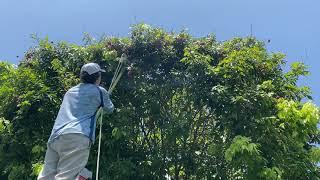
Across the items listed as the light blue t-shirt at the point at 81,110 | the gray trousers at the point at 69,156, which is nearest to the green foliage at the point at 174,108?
the light blue t-shirt at the point at 81,110

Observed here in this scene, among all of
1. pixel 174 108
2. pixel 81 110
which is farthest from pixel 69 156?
pixel 174 108

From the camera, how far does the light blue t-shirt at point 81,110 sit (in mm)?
5766

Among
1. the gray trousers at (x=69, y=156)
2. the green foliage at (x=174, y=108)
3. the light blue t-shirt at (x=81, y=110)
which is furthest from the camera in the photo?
the green foliage at (x=174, y=108)

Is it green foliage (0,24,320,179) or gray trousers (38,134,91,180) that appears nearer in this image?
gray trousers (38,134,91,180)

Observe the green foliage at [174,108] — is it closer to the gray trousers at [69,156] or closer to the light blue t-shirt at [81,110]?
the light blue t-shirt at [81,110]

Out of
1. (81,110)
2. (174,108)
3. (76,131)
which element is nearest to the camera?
(76,131)

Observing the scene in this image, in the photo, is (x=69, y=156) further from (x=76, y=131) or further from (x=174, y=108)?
(x=174, y=108)

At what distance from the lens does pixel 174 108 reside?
938cm

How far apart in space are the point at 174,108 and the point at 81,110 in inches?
143

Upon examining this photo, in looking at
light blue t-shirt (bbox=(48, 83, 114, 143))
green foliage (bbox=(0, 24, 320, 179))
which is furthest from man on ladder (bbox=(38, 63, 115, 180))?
green foliage (bbox=(0, 24, 320, 179))

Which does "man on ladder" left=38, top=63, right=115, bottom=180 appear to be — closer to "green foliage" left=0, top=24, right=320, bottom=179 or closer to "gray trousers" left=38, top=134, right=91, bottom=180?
"gray trousers" left=38, top=134, right=91, bottom=180

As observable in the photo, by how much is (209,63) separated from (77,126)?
12.8ft

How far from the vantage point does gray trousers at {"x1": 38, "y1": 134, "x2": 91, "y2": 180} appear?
5.66 metres

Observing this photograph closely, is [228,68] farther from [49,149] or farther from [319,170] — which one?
[49,149]
